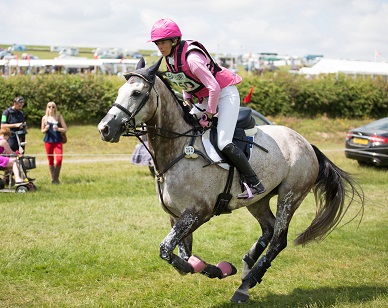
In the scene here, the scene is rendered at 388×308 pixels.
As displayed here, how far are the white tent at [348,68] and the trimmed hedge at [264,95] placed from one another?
2556 millimetres

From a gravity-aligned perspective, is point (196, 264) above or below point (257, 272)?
above

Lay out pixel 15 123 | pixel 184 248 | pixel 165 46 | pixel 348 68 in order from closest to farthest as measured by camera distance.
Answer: pixel 165 46 → pixel 184 248 → pixel 15 123 → pixel 348 68

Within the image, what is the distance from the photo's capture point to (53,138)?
1371 cm

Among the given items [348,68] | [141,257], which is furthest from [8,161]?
[348,68]

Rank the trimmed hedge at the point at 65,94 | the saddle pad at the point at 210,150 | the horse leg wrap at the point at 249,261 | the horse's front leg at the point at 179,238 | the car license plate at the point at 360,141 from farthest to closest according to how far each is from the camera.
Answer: the trimmed hedge at the point at 65,94
the car license plate at the point at 360,141
the horse leg wrap at the point at 249,261
the saddle pad at the point at 210,150
the horse's front leg at the point at 179,238

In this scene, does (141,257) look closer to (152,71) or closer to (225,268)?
(225,268)

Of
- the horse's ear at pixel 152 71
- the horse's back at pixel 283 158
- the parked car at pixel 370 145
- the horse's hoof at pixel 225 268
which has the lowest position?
the parked car at pixel 370 145

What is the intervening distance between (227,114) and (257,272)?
187 centimetres

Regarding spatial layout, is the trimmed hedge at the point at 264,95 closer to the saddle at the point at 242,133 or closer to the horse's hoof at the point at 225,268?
the saddle at the point at 242,133

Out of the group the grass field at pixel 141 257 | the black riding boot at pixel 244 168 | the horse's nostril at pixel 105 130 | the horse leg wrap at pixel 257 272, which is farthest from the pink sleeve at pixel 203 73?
the grass field at pixel 141 257

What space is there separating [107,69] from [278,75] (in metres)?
13.1

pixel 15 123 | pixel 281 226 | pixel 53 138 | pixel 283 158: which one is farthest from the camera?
pixel 15 123

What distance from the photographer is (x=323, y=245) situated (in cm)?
848

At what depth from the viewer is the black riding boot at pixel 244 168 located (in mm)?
5613
